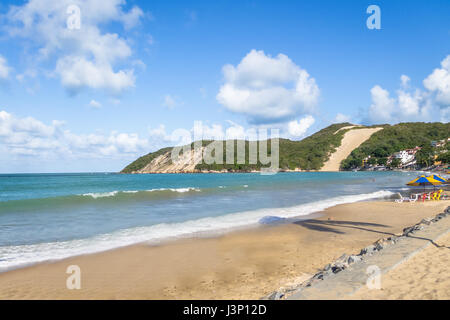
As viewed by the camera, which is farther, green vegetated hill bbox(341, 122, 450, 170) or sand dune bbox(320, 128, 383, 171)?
sand dune bbox(320, 128, 383, 171)

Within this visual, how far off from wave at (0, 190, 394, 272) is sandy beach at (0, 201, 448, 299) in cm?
71

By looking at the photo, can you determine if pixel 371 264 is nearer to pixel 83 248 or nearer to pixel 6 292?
pixel 6 292

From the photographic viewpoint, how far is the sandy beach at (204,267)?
229 inches

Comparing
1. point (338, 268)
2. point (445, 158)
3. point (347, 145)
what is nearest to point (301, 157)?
point (347, 145)

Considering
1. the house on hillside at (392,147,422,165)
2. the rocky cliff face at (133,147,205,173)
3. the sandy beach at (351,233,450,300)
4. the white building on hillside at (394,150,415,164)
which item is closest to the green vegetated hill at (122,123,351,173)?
the rocky cliff face at (133,147,205,173)

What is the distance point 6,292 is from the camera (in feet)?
19.7

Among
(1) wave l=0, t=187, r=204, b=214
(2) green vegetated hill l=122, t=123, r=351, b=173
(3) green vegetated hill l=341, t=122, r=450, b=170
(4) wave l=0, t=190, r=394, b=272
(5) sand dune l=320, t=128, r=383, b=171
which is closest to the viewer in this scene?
(4) wave l=0, t=190, r=394, b=272

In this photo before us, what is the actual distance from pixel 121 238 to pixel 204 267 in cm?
486

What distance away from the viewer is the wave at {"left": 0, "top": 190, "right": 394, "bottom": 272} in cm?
835

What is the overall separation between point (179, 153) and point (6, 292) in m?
181

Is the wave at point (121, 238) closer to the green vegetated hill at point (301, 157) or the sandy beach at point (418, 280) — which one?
the sandy beach at point (418, 280)

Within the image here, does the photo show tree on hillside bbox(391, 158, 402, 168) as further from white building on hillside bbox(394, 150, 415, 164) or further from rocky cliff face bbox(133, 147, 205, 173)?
rocky cliff face bbox(133, 147, 205, 173)

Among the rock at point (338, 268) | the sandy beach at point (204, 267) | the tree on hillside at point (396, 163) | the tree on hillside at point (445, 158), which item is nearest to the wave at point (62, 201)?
the sandy beach at point (204, 267)
